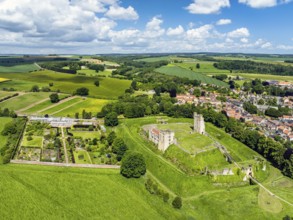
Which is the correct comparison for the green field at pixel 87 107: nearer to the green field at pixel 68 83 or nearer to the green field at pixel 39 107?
the green field at pixel 68 83

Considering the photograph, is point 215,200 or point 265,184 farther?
point 265,184

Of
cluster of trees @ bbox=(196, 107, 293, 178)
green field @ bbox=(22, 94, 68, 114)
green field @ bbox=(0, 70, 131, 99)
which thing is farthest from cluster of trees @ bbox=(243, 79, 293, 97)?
green field @ bbox=(22, 94, 68, 114)

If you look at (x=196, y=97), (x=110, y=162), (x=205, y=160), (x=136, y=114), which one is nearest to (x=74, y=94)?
(x=136, y=114)

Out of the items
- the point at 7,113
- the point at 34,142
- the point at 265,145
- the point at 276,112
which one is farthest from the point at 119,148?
the point at 276,112

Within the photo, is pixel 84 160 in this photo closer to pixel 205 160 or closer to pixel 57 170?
pixel 57 170

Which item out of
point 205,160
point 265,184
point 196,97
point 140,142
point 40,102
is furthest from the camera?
point 196,97

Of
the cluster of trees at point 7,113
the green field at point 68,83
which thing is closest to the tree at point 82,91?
the green field at point 68,83

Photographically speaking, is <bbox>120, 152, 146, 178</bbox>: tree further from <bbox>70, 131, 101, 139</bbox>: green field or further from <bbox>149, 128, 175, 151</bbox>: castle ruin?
<bbox>70, 131, 101, 139</bbox>: green field

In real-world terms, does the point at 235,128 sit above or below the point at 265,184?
above
